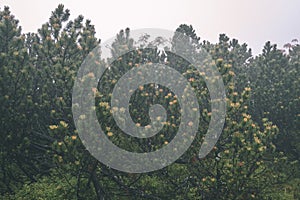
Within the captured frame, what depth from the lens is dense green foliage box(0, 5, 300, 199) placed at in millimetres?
8844

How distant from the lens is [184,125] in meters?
9.30

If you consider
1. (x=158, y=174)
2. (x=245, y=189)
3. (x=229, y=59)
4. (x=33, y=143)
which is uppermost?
(x=229, y=59)

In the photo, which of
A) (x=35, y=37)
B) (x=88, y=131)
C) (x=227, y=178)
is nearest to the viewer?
(x=88, y=131)

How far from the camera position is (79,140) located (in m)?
8.20

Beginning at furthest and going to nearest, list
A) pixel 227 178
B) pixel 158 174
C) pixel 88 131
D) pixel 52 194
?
1. pixel 158 174
2. pixel 52 194
3. pixel 227 178
4. pixel 88 131

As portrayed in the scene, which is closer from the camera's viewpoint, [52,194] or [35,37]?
[52,194]

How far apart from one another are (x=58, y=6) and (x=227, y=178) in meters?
8.04

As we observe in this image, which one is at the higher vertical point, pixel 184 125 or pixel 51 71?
pixel 51 71

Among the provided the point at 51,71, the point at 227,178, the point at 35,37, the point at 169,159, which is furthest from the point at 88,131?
the point at 35,37

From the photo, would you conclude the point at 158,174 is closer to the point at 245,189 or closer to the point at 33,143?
the point at 245,189

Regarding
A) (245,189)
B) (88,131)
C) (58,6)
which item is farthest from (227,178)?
(58,6)

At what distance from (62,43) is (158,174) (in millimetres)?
5468

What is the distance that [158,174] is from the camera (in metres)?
10.2

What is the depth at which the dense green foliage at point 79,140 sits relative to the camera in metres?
8.84
